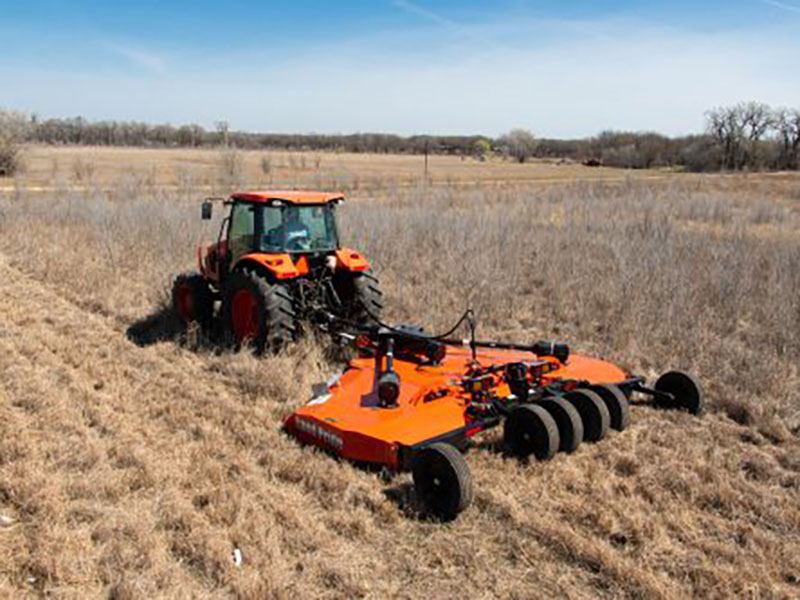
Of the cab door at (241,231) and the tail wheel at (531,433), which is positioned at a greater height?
the cab door at (241,231)

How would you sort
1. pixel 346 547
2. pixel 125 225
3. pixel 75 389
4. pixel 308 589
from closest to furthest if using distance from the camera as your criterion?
pixel 308 589 → pixel 346 547 → pixel 75 389 → pixel 125 225

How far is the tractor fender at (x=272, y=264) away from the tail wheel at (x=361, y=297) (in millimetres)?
664

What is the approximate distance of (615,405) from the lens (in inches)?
206

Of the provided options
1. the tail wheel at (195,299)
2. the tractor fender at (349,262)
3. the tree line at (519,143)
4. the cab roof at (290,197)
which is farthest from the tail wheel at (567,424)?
the tree line at (519,143)

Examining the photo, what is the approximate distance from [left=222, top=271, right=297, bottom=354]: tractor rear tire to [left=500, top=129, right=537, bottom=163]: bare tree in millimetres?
99230

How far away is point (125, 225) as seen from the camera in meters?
15.0

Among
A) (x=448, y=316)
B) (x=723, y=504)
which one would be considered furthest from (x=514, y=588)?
(x=448, y=316)

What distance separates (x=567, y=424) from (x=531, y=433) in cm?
28

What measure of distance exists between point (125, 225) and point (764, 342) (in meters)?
12.6

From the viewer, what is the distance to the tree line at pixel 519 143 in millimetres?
71250

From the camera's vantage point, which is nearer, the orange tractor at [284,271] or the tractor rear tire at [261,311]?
the tractor rear tire at [261,311]

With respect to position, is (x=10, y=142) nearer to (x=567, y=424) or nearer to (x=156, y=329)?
(x=156, y=329)

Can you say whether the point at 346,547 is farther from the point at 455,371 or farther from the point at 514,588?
the point at 455,371

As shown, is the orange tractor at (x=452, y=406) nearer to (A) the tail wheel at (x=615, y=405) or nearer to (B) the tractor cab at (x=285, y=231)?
(A) the tail wheel at (x=615, y=405)
